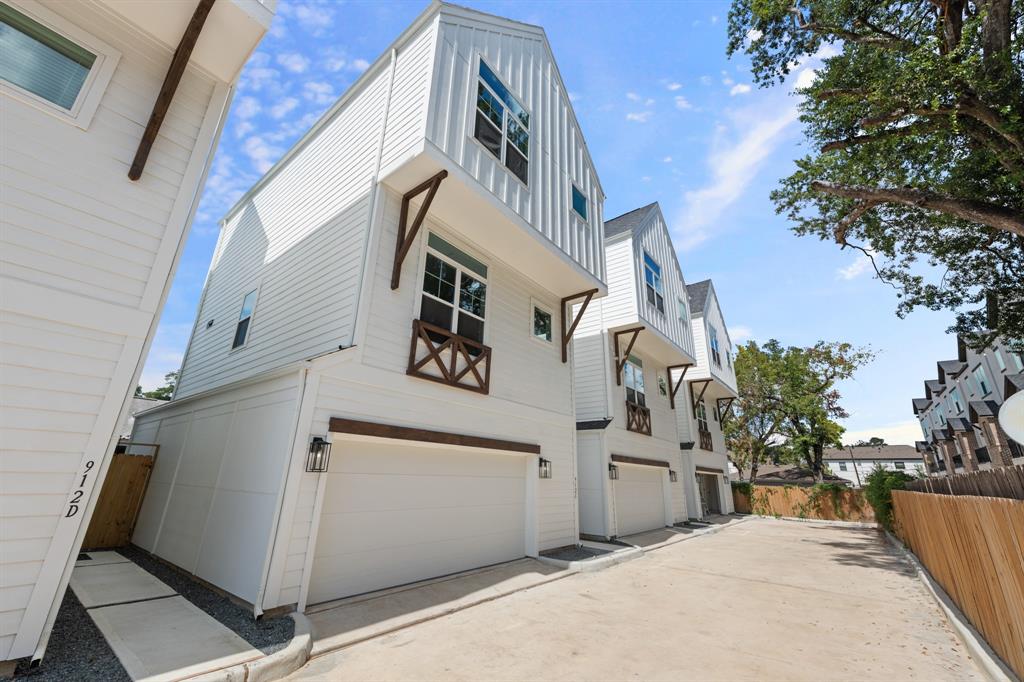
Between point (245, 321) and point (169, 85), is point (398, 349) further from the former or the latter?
point (245, 321)

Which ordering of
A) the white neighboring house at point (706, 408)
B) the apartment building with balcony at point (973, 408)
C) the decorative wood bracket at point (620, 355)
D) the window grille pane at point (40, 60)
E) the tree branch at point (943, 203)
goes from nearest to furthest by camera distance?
the window grille pane at point (40, 60) < the tree branch at point (943, 203) < the decorative wood bracket at point (620, 355) < the white neighboring house at point (706, 408) < the apartment building with balcony at point (973, 408)

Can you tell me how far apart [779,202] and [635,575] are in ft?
33.8

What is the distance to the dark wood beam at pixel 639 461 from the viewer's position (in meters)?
12.2

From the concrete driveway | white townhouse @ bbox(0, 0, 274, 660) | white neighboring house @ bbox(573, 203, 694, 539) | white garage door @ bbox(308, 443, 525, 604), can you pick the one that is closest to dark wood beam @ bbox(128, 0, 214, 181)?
white townhouse @ bbox(0, 0, 274, 660)

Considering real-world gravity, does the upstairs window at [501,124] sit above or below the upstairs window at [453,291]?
above

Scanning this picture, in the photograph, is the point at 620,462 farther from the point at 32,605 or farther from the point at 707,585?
the point at 32,605

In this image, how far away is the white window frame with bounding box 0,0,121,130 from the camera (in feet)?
12.7

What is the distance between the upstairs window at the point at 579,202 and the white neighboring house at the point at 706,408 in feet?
36.9

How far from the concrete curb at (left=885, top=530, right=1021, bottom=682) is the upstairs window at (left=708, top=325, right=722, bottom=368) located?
13705mm

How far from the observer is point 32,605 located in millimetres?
3287

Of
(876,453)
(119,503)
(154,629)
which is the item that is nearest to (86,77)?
(154,629)

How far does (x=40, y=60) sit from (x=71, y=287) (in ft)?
7.57

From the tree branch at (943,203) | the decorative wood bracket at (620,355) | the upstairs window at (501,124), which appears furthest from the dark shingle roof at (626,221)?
the upstairs window at (501,124)

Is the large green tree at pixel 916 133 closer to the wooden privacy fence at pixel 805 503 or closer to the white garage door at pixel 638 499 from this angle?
the white garage door at pixel 638 499
